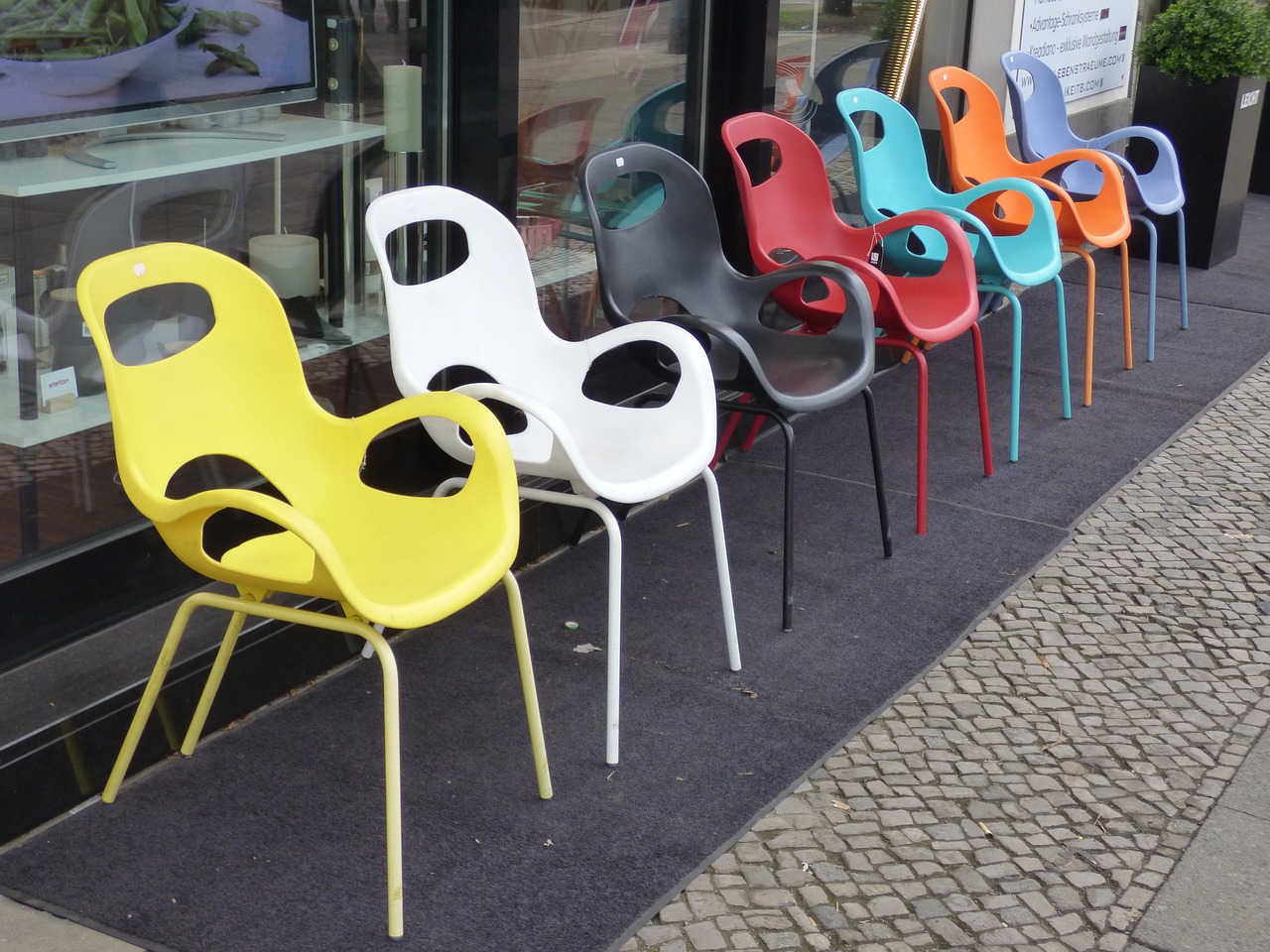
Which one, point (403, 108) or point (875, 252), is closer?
point (403, 108)

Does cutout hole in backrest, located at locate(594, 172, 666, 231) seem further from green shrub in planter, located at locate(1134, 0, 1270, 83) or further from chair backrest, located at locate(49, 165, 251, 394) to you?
green shrub in planter, located at locate(1134, 0, 1270, 83)

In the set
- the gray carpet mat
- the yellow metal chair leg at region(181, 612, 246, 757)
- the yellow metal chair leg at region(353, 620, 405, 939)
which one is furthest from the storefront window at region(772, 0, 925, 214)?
the yellow metal chair leg at region(353, 620, 405, 939)

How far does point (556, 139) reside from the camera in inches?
156

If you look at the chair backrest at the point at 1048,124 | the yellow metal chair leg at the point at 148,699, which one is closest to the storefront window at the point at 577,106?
the yellow metal chair leg at the point at 148,699

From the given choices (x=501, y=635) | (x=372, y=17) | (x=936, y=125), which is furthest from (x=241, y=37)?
(x=936, y=125)

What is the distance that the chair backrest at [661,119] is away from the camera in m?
4.30

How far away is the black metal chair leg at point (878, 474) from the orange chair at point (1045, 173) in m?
1.49

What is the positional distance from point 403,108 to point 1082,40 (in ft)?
15.3

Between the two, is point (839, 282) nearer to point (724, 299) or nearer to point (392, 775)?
point (724, 299)

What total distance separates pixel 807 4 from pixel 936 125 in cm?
124

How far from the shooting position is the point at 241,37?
297cm

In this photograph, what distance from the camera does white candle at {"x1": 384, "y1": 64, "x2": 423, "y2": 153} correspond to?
340 cm

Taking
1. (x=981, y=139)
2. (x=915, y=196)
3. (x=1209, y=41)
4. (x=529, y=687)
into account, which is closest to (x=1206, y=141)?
(x=1209, y=41)

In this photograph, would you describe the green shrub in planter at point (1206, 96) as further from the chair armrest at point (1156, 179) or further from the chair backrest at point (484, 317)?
the chair backrest at point (484, 317)
